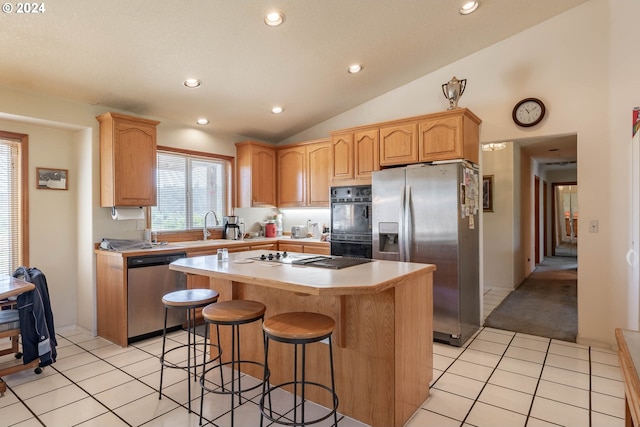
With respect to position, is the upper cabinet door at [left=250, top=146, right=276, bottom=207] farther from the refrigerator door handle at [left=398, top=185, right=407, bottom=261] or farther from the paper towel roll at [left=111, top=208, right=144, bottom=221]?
the refrigerator door handle at [left=398, top=185, right=407, bottom=261]

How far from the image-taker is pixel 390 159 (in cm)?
393

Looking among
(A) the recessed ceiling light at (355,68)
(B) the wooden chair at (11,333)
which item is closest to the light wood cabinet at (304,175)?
(A) the recessed ceiling light at (355,68)

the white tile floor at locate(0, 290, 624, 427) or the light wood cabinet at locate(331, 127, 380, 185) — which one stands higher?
the light wood cabinet at locate(331, 127, 380, 185)

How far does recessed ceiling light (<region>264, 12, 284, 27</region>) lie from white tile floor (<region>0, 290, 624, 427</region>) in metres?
2.89

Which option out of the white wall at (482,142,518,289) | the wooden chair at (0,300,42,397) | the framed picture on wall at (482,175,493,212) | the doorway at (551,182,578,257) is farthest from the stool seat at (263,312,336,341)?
the doorway at (551,182,578,257)

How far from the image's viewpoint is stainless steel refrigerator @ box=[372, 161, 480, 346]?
3.37m

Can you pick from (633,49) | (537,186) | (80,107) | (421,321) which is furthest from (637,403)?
(537,186)

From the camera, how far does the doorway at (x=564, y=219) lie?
10602mm

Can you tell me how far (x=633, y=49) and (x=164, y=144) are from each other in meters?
5.06

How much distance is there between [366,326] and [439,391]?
3.09 ft

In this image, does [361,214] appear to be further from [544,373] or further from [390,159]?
[544,373]

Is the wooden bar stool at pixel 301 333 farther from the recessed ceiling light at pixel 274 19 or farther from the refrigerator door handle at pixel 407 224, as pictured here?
the recessed ceiling light at pixel 274 19

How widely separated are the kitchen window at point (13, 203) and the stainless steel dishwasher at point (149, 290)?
120 cm

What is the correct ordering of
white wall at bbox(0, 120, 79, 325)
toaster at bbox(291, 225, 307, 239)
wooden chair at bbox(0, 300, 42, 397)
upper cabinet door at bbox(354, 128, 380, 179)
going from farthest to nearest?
toaster at bbox(291, 225, 307, 239)
upper cabinet door at bbox(354, 128, 380, 179)
white wall at bbox(0, 120, 79, 325)
wooden chair at bbox(0, 300, 42, 397)
